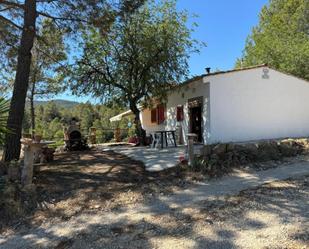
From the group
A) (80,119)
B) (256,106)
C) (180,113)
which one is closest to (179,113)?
(180,113)

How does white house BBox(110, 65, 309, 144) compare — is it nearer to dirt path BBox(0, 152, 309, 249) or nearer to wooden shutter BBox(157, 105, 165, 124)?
wooden shutter BBox(157, 105, 165, 124)

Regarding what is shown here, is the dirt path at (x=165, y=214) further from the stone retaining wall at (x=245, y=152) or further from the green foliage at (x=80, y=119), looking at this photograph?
the green foliage at (x=80, y=119)

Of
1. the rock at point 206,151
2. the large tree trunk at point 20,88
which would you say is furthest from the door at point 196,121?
the large tree trunk at point 20,88

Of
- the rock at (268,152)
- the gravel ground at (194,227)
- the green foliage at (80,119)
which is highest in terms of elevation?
the green foliage at (80,119)

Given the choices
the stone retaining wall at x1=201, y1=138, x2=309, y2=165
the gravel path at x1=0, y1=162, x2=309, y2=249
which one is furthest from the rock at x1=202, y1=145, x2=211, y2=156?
the gravel path at x1=0, y1=162, x2=309, y2=249

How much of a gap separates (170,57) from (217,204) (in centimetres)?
1057

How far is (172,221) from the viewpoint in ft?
18.9

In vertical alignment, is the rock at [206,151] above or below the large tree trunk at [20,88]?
below

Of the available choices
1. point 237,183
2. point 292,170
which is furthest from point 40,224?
point 292,170

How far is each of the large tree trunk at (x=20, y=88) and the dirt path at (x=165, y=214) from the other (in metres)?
2.14

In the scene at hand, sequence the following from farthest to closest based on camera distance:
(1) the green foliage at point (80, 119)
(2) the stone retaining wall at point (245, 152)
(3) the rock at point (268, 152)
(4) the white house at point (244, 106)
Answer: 1. (1) the green foliage at point (80, 119)
2. (4) the white house at point (244, 106)
3. (3) the rock at point (268, 152)
4. (2) the stone retaining wall at point (245, 152)

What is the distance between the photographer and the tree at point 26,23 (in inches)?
406

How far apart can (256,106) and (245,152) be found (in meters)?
5.71

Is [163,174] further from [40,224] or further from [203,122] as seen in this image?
[203,122]
